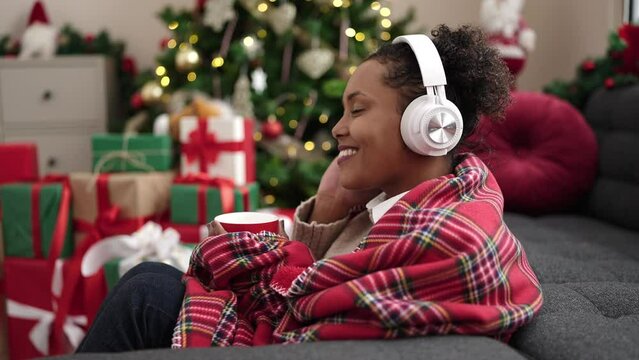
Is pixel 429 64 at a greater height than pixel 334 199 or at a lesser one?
greater

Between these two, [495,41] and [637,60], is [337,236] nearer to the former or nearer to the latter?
[637,60]

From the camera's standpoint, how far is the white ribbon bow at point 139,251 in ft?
5.49

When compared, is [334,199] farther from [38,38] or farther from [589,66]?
[38,38]

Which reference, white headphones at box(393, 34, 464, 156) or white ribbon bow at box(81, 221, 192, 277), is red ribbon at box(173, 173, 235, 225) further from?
white headphones at box(393, 34, 464, 156)

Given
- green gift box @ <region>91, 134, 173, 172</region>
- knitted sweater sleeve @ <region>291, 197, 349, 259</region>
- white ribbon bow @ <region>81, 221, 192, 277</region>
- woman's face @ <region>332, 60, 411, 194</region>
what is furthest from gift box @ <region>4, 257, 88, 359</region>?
woman's face @ <region>332, 60, 411, 194</region>

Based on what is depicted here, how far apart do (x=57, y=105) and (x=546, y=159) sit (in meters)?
2.16

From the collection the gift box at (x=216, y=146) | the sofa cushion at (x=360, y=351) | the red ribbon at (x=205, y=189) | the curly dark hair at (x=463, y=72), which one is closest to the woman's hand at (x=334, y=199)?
the curly dark hair at (x=463, y=72)

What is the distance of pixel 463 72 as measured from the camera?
39.1 inches

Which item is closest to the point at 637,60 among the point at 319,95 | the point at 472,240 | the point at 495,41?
the point at 495,41

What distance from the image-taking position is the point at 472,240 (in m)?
A: 0.76

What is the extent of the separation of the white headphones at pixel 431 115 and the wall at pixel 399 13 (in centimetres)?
231

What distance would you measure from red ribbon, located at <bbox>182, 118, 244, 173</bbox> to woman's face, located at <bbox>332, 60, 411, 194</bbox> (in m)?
1.04

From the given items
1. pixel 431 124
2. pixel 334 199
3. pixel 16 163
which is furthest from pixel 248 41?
pixel 431 124

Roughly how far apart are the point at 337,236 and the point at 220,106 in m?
1.20
